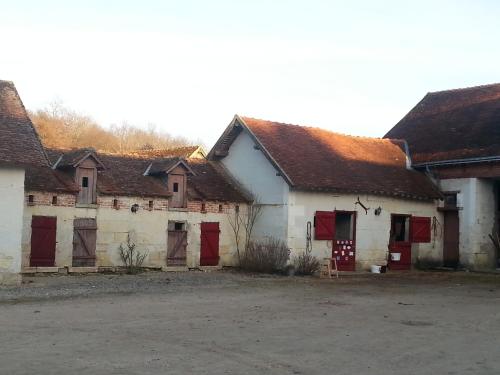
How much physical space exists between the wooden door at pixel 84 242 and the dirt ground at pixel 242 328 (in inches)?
63.2

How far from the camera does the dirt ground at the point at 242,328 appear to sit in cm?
798

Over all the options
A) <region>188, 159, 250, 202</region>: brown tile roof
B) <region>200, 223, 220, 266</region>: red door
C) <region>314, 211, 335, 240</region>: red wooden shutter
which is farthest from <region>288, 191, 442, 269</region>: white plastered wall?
<region>200, 223, 220, 266</region>: red door

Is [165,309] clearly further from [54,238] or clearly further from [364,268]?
[364,268]

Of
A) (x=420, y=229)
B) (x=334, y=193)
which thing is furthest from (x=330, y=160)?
(x=420, y=229)

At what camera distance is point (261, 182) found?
24.5 metres

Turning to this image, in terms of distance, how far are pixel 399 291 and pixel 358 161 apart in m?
9.35

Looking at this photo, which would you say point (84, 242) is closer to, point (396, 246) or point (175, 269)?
point (175, 269)

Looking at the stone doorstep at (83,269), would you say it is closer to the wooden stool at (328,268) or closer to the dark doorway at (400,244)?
the wooden stool at (328,268)

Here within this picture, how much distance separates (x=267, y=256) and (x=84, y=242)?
6.56m

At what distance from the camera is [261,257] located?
23.5 m

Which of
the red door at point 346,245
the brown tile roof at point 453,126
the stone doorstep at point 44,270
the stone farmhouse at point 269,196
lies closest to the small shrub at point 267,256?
the stone farmhouse at point 269,196

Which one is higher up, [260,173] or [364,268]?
[260,173]

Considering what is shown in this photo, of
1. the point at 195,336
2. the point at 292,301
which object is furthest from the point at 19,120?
the point at 195,336

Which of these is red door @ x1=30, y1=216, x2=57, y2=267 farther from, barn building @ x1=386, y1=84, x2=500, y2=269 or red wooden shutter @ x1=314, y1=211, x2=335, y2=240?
barn building @ x1=386, y1=84, x2=500, y2=269
